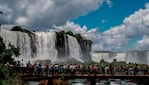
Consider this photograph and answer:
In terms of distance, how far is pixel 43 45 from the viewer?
8750 centimetres

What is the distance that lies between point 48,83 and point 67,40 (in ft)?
187

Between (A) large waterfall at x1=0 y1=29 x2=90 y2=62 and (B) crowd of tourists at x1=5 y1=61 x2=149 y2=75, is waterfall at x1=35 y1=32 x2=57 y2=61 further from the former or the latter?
(B) crowd of tourists at x1=5 y1=61 x2=149 y2=75

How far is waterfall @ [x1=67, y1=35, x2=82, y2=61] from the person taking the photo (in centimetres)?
10124

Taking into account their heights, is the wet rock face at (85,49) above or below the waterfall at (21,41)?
above

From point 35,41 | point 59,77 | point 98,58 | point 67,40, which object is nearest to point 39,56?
point 35,41

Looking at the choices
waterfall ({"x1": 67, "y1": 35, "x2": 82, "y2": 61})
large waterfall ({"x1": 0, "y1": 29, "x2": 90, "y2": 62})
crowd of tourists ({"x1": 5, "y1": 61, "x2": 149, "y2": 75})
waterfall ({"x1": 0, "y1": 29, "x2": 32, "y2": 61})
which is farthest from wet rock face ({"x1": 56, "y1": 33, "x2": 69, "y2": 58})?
crowd of tourists ({"x1": 5, "y1": 61, "x2": 149, "y2": 75})

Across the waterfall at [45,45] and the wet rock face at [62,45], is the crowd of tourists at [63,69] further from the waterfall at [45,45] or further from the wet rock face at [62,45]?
the wet rock face at [62,45]

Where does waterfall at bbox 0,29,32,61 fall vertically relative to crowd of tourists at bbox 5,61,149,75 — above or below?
above

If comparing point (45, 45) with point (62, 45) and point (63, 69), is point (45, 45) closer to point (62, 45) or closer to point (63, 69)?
point (62, 45)

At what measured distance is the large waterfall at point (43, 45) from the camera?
75912mm

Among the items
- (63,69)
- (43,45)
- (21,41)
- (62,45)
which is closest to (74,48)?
(62,45)

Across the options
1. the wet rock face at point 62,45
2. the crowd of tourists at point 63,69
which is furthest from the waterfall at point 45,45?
the crowd of tourists at point 63,69

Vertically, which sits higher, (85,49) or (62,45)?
(85,49)

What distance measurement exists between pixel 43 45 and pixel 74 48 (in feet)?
55.7
